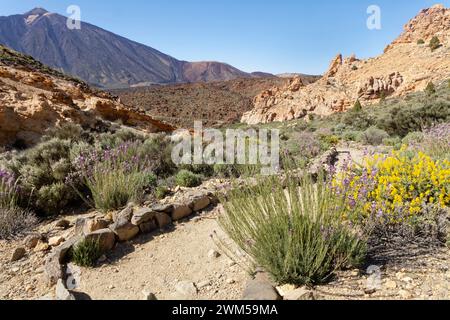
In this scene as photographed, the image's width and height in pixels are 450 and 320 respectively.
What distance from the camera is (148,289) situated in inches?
109

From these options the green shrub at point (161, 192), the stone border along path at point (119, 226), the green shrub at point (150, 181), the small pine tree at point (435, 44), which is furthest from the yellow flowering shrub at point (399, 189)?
the small pine tree at point (435, 44)

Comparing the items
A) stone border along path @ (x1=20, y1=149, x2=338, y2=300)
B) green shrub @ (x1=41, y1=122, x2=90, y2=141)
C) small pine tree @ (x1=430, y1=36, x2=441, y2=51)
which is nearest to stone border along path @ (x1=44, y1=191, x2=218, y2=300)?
stone border along path @ (x1=20, y1=149, x2=338, y2=300)

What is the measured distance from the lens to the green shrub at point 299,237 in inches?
97.5

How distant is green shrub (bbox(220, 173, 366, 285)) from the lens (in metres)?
2.48

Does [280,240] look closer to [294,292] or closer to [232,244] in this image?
[294,292]

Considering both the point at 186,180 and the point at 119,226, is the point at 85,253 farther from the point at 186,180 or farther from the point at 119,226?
the point at 186,180

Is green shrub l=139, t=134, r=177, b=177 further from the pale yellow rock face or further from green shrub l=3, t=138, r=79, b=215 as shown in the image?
the pale yellow rock face

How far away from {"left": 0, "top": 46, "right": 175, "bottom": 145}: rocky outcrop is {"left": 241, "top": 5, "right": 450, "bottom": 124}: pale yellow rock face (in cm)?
3044

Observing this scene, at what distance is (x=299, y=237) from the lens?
253 centimetres

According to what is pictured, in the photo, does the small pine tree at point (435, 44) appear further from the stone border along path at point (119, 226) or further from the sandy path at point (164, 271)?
the sandy path at point (164, 271)

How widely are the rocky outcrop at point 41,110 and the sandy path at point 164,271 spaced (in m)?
5.02

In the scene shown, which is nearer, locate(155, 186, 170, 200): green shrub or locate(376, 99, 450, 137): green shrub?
locate(155, 186, 170, 200): green shrub

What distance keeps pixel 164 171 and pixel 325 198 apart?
4.63 meters
